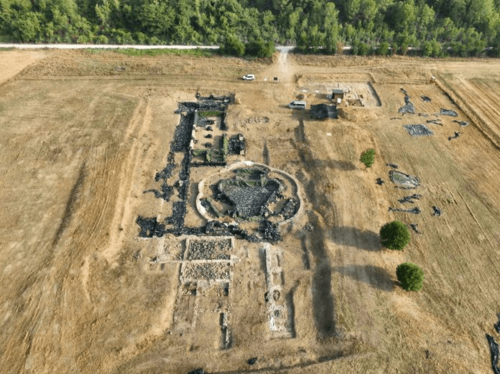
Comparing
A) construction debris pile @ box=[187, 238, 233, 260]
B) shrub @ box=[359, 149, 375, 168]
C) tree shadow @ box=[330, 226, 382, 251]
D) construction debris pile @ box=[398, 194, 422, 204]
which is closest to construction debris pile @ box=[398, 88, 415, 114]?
shrub @ box=[359, 149, 375, 168]

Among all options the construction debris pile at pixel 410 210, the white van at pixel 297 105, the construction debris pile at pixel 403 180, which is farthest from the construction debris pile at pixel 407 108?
the construction debris pile at pixel 410 210

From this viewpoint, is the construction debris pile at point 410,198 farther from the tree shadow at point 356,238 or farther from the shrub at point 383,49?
the shrub at point 383,49

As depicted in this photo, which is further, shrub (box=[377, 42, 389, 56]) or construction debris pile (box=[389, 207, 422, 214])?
shrub (box=[377, 42, 389, 56])

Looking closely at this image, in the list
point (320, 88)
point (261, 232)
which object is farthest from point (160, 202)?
point (320, 88)

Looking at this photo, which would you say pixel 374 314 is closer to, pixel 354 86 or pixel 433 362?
pixel 433 362

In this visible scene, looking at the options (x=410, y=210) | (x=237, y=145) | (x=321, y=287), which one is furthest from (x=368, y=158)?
(x=321, y=287)

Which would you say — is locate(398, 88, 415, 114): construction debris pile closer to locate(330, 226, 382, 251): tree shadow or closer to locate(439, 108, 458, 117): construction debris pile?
locate(439, 108, 458, 117): construction debris pile
